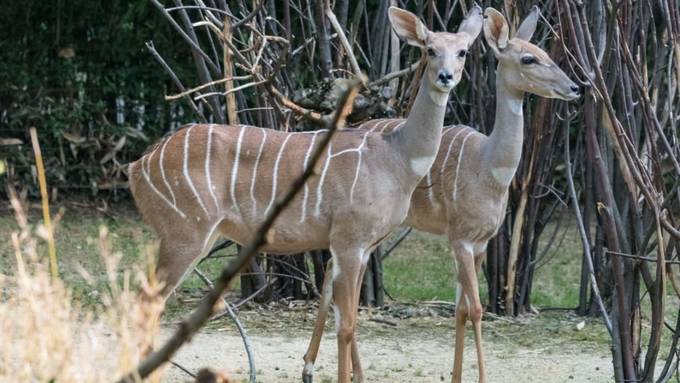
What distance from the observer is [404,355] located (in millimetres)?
4738

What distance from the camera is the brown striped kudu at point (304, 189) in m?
3.95

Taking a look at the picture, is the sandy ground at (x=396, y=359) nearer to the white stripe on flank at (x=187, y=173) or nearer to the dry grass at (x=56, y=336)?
the white stripe on flank at (x=187, y=173)

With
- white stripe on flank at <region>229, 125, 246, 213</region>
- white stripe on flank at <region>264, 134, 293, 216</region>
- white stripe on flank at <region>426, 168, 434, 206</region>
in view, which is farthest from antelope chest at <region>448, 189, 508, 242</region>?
white stripe on flank at <region>229, 125, 246, 213</region>

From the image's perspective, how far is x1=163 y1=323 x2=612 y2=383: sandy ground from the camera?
14.4ft

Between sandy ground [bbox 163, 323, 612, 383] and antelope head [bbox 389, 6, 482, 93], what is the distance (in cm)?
112

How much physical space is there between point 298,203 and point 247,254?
274 cm

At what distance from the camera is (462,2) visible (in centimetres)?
505

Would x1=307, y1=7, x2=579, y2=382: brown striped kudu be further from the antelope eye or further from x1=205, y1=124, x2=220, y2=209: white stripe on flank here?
x1=205, y1=124, x2=220, y2=209: white stripe on flank

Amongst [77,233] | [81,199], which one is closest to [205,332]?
[77,233]

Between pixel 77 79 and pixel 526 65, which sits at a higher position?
pixel 526 65

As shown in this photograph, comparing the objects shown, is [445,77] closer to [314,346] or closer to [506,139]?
[506,139]

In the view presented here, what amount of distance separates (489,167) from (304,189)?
2.58 ft

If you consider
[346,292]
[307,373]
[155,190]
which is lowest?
[307,373]

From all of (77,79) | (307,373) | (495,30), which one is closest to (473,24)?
(495,30)
